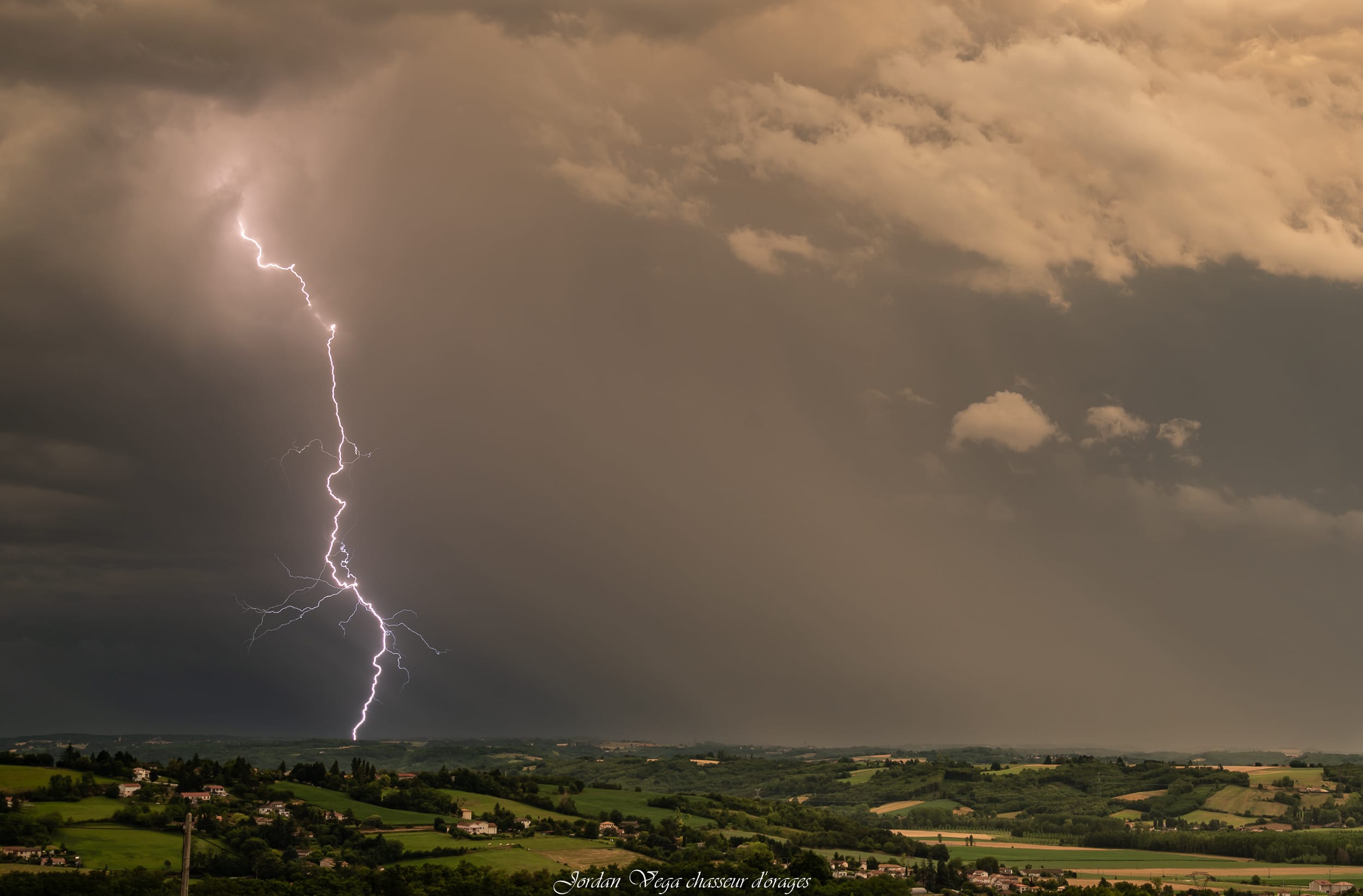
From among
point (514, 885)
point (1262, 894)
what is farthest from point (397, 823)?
point (1262, 894)

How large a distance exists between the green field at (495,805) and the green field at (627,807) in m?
5.98

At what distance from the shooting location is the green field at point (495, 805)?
9894cm

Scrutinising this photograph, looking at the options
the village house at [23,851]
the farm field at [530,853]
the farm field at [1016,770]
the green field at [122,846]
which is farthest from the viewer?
the farm field at [1016,770]

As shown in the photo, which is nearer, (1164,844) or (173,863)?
(173,863)

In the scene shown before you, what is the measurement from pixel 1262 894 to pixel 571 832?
55667 mm

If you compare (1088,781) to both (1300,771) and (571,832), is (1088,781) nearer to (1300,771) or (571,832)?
(1300,771)

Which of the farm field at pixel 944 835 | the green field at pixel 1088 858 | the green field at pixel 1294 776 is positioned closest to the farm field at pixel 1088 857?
the green field at pixel 1088 858

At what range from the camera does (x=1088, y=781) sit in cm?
15700

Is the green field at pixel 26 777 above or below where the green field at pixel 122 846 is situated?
above

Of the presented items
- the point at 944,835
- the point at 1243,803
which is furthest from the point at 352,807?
the point at 1243,803

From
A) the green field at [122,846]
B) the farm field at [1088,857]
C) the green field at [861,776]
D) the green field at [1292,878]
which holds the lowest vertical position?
the green field at [861,776]

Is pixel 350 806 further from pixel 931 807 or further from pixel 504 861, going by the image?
pixel 931 807

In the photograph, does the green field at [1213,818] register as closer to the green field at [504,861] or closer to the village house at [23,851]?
the green field at [504,861]

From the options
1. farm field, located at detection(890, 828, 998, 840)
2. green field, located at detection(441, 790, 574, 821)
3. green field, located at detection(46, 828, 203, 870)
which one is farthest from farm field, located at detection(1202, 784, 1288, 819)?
green field, located at detection(46, 828, 203, 870)
